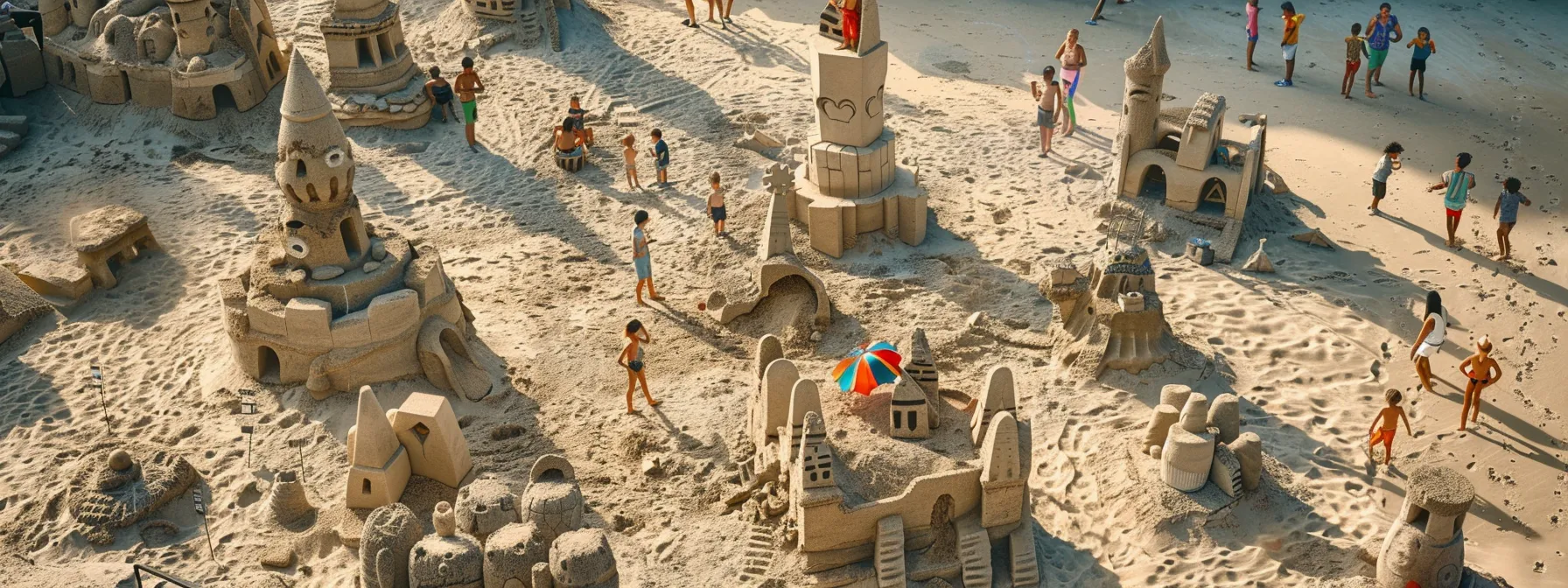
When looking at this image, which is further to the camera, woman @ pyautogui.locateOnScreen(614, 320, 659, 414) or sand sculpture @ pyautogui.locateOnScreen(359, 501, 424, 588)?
woman @ pyautogui.locateOnScreen(614, 320, 659, 414)

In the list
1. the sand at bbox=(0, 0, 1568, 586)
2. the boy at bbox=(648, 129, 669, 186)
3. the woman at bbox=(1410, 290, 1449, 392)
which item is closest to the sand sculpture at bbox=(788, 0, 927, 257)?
the sand at bbox=(0, 0, 1568, 586)

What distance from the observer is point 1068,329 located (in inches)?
492

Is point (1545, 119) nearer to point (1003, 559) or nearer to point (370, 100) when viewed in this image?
point (1003, 559)

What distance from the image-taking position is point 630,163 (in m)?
15.8

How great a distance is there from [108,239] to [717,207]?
618cm

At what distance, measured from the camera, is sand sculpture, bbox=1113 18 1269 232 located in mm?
14047

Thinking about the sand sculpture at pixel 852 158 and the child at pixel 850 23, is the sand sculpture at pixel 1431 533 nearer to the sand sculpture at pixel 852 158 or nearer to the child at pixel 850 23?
the sand sculpture at pixel 852 158

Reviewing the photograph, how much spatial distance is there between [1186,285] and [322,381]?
314 inches

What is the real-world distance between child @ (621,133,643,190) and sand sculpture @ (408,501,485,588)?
290 inches

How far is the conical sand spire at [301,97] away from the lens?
1148cm

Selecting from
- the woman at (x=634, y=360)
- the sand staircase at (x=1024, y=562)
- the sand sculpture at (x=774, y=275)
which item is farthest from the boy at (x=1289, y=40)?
the sand staircase at (x=1024, y=562)

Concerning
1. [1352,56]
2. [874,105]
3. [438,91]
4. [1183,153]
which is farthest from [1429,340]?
[438,91]

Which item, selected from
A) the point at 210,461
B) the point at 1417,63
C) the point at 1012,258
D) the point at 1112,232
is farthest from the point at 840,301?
the point at 1417,63

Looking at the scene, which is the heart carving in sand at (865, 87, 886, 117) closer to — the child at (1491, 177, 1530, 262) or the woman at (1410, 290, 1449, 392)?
the woman at (1410, 290, 1449, 392)
